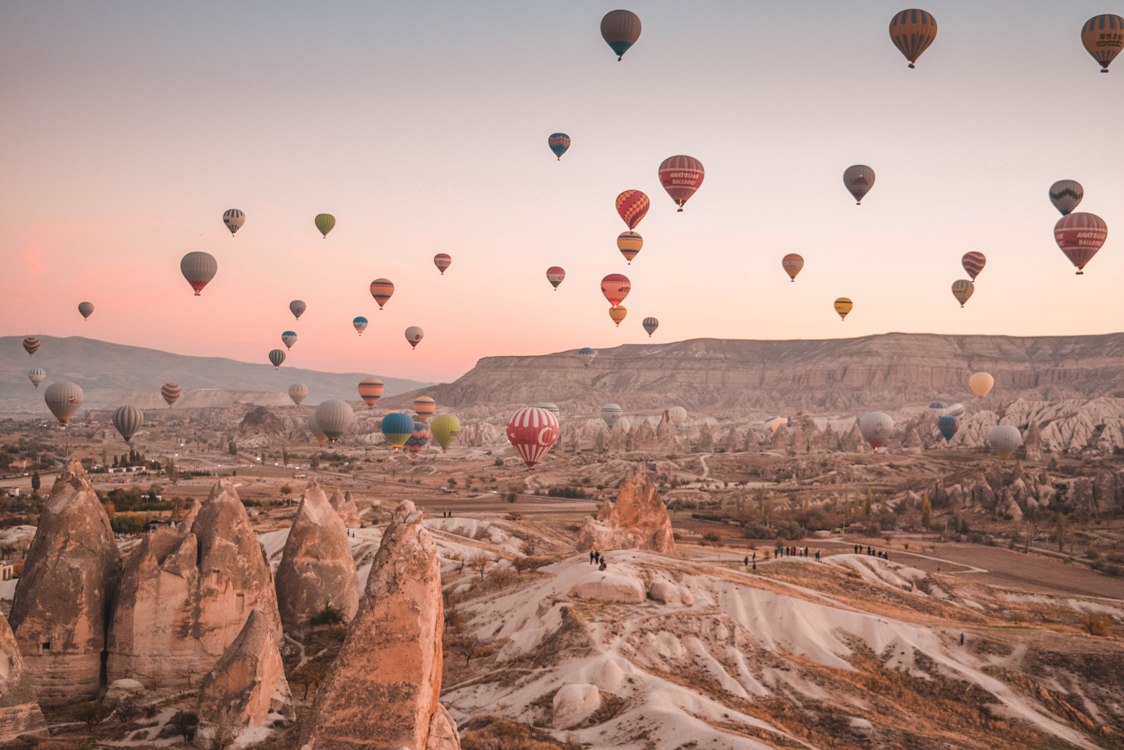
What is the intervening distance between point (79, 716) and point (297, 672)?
587 centimetres

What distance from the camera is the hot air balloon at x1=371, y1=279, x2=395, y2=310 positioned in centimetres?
9075

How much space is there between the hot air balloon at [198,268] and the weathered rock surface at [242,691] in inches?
2197

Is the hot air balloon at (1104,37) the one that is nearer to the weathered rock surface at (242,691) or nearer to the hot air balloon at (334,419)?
Answer: the weathered rock surface at (242,691)

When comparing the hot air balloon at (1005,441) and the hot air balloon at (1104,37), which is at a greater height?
the hot air balloon at (1104,37)

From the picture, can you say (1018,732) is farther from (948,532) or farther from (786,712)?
(948,532)

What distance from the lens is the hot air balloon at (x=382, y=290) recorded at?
90750 millimetres

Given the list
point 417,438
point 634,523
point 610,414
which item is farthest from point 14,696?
point 610,414

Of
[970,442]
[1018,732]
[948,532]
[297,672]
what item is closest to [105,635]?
[297,672]

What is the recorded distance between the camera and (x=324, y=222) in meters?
78.9

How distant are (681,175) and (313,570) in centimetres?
3807

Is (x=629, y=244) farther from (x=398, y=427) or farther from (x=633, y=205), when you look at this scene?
(x=398, y=427)

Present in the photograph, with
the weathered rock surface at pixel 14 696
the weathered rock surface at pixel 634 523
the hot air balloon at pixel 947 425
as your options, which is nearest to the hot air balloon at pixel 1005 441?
the hot air balloon at pixel 947 425

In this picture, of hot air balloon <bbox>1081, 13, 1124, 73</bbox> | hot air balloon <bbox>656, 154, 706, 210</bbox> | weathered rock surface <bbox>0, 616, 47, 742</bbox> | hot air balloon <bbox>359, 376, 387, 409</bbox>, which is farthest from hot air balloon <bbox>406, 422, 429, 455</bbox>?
weathered rock surface <bbox>0, 616, 47, 742</bbox>

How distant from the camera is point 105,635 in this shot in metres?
23.7
